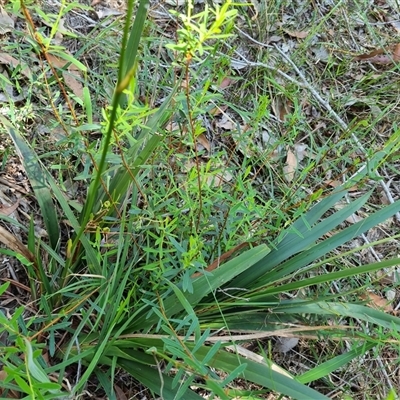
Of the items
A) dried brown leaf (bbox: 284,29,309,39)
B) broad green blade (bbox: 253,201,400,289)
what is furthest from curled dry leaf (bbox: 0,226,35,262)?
dried brown leaf (bbox: 284,29,309,39)

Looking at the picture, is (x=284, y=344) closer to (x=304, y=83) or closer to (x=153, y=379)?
(x=153, y=379)

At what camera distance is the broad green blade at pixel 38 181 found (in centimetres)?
112

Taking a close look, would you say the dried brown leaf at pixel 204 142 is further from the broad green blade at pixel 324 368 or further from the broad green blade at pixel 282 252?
the broad green blade at pixel 324 368

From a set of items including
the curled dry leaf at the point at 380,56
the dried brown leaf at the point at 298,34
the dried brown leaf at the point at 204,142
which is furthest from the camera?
the curled dry leaf at the point at 380,56

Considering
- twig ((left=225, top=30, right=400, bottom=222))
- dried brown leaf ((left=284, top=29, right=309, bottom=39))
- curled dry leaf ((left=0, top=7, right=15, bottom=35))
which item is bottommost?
twig ((left=225, top=30, right=400, bottom=222))

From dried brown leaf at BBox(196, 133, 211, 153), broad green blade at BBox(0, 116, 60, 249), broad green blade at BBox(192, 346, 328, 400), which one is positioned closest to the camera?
broad green blade at BBox(192, 346, 328, 400)

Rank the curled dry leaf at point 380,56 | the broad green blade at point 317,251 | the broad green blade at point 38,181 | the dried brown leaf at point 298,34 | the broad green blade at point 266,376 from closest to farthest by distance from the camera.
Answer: the broad green blade at point 266,376, the broad green blade at point 38,181, the broad green blade at point 317,251, the dried brown leaf at point 298,34, the curled dry leaf at point 380,56

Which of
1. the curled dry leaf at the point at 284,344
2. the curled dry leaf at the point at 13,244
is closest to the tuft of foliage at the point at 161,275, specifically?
the curled dry leaf at the point at 13,244

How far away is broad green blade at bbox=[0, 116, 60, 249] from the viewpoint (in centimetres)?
112

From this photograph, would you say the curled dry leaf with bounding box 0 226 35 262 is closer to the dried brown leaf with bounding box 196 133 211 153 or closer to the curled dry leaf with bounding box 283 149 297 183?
the dried brown leaf with bounding box 196 133 211 153

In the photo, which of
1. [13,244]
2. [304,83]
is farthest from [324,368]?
[304,83]

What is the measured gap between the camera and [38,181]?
1151 mm

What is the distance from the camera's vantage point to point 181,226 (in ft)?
3.95

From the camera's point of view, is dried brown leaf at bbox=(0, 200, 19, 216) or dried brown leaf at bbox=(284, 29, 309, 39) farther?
dried brown leaf at bbox=(284, 29, 309, 39)
